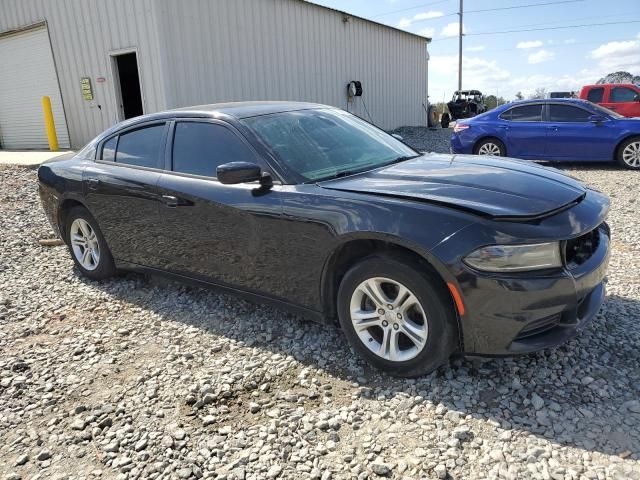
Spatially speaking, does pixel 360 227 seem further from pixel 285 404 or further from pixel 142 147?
pixel 142 147

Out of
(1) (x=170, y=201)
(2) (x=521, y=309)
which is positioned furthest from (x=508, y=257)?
(1) (x=170, y=201)

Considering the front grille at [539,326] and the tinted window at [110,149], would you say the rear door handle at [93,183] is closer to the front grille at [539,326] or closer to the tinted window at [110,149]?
the tinted window at [110,149]

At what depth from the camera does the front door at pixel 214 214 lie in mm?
3223

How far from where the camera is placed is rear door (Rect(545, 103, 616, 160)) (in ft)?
31.3

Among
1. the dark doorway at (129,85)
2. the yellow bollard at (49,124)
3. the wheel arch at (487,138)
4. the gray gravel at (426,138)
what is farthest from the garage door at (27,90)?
the wheel arch at (487,138)

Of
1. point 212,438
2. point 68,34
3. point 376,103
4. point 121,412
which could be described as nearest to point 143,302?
point 121,412

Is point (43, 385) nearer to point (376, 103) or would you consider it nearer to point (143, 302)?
point (143, 302)

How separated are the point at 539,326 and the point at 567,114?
8.68m

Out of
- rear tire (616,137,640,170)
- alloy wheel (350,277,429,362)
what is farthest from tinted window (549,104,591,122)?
alloy wheel (350,277,429,362)

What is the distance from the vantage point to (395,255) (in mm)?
2703

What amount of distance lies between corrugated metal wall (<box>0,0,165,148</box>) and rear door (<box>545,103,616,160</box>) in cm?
792

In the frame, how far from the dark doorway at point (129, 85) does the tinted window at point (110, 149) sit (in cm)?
884

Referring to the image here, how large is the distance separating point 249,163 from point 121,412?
1.59 m

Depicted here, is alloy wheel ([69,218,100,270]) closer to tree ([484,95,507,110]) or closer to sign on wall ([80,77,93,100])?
sign on wall ([80,77,93,100])
